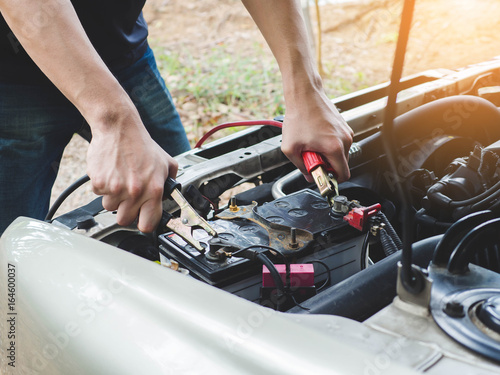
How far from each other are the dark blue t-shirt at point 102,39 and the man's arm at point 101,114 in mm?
496

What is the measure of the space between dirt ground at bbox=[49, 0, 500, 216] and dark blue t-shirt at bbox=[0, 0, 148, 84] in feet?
9.84

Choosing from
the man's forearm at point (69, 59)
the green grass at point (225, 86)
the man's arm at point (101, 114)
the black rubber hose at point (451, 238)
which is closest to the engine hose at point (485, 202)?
the black rubber hose at point (451, 238)

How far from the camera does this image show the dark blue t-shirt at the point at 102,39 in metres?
1.52

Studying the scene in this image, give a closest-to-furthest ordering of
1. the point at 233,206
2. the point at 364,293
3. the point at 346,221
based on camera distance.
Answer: the point at 364,293, the point at 346,221, the point at 233,206

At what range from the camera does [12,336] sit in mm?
947

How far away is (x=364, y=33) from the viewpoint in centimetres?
614

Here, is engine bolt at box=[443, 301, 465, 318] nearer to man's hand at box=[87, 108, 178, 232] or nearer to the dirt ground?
man's hand at box=[87, 108, 178, 232]

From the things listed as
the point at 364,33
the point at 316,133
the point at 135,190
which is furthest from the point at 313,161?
the point at 364,33

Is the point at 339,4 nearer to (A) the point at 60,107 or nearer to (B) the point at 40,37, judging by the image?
(A) the point at 60,107

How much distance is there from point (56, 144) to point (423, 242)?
1.24 metres

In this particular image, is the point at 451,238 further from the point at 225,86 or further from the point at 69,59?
the point at 225,86

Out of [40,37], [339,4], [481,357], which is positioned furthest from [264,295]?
[339,4]

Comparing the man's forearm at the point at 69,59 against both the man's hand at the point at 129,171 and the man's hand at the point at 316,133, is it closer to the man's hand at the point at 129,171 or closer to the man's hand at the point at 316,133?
the man's hand at the point at 129,171

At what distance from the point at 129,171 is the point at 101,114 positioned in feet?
0.43
